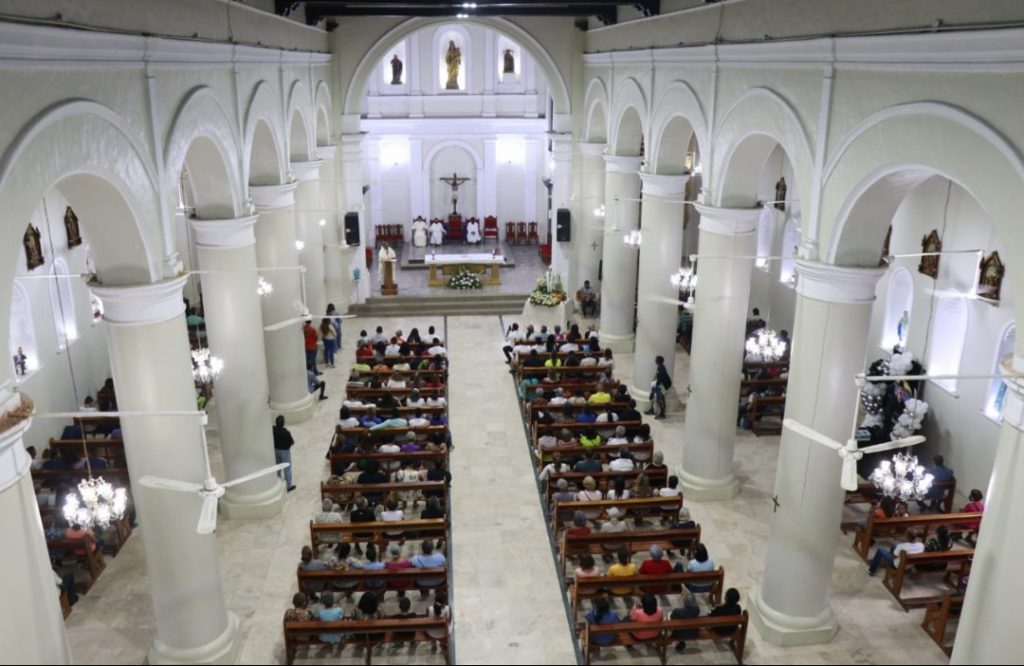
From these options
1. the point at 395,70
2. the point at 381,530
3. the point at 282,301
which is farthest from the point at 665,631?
the point at 395,70

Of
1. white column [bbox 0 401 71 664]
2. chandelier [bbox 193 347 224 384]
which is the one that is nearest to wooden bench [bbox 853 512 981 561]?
chandelier [bbox 193 347 224 384]

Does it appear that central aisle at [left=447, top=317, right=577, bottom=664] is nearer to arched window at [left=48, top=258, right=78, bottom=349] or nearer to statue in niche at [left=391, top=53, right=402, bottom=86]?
arched window at [left=48, top=258, right=78, bottom=349]

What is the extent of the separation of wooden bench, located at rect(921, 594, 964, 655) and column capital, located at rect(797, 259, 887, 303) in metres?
4.06

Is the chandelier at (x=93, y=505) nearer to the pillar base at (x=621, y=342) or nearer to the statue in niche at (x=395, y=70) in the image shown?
the pillar base at (x=621, y=342)

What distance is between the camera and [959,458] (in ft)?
46.6

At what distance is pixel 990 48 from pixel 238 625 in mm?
10260

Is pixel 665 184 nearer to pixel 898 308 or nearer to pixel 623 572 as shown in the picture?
pixel 898 308

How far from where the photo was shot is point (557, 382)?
17.4m

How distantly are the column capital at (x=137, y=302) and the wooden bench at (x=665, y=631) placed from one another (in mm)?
6062

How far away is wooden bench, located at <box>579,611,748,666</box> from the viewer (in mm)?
9859

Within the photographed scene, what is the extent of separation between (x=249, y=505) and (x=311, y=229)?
870 centimetres

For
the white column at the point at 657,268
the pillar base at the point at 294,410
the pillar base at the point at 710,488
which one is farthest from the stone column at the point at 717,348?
the pillar base at the point at 294,410

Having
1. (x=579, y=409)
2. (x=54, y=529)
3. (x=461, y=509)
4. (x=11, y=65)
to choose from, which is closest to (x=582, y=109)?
(x=579, y=409)

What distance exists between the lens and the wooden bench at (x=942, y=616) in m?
10.4
